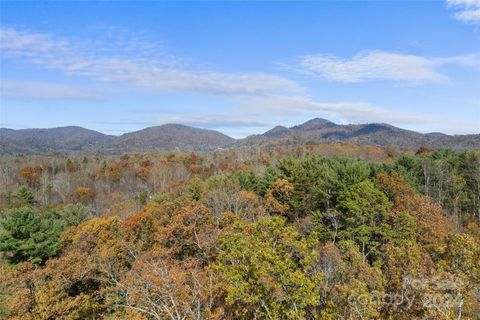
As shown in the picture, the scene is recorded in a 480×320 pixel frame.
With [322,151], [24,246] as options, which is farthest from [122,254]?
[322,151]

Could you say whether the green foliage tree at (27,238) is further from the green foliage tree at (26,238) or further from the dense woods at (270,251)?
the dense woods at (270,251)

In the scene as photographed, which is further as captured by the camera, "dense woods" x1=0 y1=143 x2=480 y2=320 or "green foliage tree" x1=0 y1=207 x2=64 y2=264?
"green foliage tree" x1=0 y1=207 x2=64 y2=264

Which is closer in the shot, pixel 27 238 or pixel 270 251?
pixel 270 251

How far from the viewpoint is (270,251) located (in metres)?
10.9

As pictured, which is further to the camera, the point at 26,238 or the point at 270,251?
the point at 26,238

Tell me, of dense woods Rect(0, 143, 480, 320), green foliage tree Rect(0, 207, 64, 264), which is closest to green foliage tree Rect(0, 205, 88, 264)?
green foliage tree Rect(0, 207, 64, 264)

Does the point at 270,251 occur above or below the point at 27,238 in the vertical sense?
above

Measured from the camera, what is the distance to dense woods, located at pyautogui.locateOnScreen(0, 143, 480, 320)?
10.8 metres

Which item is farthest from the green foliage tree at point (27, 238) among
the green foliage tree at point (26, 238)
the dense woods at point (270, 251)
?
the dense woods at point (270, 251)

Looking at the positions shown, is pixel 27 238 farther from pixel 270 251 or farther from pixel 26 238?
pixel 270 251

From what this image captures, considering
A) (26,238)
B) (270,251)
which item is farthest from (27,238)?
(270,251)

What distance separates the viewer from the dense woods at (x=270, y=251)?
1081 centimetres

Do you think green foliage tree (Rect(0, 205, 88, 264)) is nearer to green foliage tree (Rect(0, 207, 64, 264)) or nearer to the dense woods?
green foliage tree (Rect(0, 207, 64, 264))

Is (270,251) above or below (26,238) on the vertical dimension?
above
